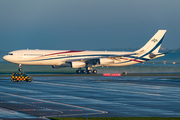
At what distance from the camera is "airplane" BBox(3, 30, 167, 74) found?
69375 millimetres

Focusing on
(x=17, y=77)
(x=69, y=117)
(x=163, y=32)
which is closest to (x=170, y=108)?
(x=69, y=117)

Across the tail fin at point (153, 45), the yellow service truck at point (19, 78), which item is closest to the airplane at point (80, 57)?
the tail fin at point (153, 45)

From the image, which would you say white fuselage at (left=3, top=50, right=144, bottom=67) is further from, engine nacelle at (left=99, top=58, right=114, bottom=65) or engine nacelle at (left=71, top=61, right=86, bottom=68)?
engine nacelle at (left=71, top=61, right=86, bottom=68)

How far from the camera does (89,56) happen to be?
243ft

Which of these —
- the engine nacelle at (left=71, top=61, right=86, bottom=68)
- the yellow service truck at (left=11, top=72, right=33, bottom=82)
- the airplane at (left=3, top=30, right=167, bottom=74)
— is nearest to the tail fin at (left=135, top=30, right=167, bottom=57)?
the airplane at (left=3, top=30, right=167, bottom=74)

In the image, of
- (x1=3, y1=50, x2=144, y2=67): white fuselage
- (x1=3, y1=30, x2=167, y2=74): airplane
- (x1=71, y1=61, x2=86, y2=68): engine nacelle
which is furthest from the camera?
(x1=71, y1=61, x2=86, y2=68): engine nacelle

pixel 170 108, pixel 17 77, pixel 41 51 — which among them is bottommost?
pixel 170 108

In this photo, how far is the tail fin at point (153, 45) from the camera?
7894 cm

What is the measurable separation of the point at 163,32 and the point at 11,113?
67.4 meters

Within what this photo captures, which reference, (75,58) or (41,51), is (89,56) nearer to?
(75,58)

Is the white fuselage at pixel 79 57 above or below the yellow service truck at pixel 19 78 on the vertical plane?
above

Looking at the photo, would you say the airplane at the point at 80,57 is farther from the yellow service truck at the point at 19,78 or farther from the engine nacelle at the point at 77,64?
the yellow service truck at the point at 19,78

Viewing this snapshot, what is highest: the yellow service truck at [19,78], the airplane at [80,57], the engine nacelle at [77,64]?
the airplane at [80,57]

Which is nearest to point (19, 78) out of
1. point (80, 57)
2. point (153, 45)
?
point (80, 57)
